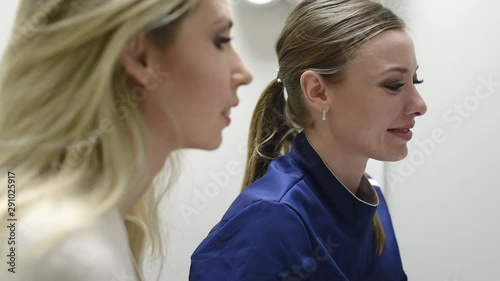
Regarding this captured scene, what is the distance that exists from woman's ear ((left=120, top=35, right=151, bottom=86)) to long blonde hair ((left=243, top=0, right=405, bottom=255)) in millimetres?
390

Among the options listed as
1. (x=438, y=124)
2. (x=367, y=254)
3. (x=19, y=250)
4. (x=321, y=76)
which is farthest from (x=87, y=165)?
(x=438, y=124)

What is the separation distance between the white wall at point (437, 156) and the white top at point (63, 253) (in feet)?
2.26

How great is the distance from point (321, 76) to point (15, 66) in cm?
48

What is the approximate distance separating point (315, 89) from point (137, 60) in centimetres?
40

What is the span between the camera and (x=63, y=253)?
0.42 m

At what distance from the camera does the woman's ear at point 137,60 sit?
0.46m

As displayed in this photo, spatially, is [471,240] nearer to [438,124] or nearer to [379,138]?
[438,124]

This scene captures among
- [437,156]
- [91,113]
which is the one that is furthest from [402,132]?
[91,113]

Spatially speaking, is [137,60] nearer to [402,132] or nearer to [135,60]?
[135,60]

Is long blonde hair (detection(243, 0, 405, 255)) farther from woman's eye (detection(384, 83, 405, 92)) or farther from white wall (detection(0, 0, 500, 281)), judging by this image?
white wall (detection(0, 0, 500, 281))

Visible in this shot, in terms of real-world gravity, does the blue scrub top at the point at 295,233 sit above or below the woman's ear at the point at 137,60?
below

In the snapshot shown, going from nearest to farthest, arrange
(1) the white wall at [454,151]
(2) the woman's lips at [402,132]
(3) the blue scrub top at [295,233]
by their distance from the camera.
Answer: (3) the blue scrub top at [295,233] < (2) the woman's lips at [402,132] < (1) the white wall at [454,151]

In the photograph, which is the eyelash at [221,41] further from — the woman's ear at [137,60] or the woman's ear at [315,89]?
the woman's ear at [315,89]

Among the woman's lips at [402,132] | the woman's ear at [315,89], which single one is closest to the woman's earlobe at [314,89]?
the woman's ear at [315,89]
